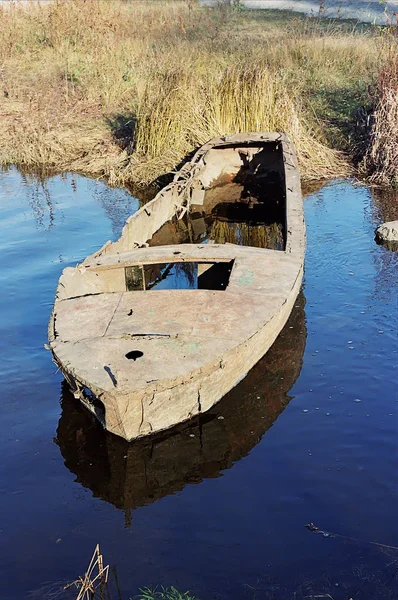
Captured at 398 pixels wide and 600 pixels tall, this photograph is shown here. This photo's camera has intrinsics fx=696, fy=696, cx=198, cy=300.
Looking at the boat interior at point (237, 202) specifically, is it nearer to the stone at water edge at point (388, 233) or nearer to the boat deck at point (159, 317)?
the stone at water edge at point (388, 233)

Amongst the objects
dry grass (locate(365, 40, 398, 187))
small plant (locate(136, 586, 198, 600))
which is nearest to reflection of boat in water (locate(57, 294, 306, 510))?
small plant (locate(136, 586, 198, 600))

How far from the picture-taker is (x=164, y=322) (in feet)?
18.1

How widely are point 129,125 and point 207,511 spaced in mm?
10463

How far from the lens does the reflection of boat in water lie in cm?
487

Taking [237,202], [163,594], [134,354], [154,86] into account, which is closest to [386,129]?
[237,202]

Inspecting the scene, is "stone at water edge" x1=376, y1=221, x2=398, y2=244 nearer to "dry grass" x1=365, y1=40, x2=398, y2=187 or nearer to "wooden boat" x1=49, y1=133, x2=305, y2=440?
"wooden boat" x1=49, y1=133, x2=305, y2=440

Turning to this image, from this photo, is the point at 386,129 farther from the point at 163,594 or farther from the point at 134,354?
the point at 163,594

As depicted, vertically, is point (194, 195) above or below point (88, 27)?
below

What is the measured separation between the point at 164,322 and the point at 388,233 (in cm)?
466

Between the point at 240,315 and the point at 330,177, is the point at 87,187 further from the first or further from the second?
the point at 240,315

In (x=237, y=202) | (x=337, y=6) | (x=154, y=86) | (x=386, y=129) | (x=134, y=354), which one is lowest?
(x=237, y=202)

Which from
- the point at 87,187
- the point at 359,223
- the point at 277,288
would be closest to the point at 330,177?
the point at 359,223

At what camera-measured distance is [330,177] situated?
1199 cm

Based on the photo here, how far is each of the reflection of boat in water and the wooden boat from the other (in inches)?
7.7
